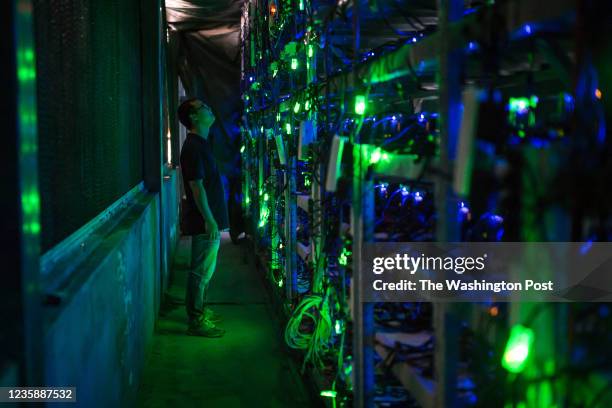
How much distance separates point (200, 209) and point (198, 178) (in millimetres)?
241

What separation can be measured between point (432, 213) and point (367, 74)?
2.57 feet

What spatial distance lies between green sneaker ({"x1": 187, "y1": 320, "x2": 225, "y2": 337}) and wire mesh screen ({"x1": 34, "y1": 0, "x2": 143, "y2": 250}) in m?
1.32

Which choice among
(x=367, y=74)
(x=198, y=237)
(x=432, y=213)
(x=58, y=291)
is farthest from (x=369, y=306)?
(x=198, y=237)

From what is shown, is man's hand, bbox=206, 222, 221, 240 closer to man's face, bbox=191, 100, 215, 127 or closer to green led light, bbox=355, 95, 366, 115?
man's face, bbox=191, 100, 215, 127

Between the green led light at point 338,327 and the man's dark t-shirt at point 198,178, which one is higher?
the man's dark t-shirt at point 198,178

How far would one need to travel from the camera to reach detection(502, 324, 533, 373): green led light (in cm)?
156

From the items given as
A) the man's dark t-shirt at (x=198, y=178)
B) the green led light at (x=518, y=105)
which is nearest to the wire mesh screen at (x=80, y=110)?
the man's dark t-shirt at (x=198, y=178)

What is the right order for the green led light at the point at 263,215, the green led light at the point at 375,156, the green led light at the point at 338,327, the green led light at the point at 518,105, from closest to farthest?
the green led light at the point at 518,105 → the green led light at the point at 375,156 → the green led light at the point at 338,327 → the green led light at the point at 263,215

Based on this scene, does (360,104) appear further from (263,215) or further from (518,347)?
(263,215)

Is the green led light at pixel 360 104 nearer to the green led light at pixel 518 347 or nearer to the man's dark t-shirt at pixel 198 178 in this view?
the green led light at pixel 518 347

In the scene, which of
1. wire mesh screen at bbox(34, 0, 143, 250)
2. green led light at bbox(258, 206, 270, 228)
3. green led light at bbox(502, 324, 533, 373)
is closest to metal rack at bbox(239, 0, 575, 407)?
green led light at bbox(502, 324, 533, 373)

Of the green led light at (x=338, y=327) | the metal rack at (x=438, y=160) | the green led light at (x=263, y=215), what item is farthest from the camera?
the green led light at (x=263, y=215)

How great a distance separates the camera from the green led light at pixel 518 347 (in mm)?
1558

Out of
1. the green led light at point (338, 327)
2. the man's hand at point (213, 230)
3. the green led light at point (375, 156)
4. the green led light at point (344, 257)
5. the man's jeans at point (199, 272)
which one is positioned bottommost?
the man's jeans at point (199, 272)
